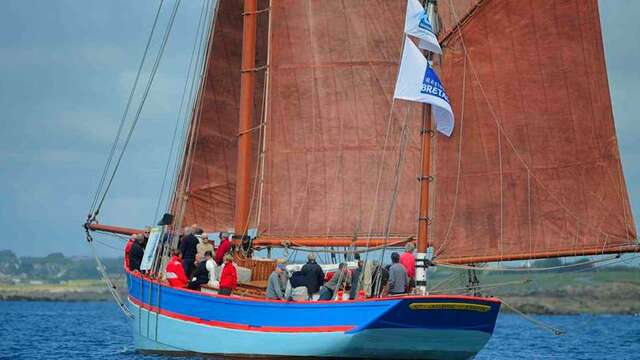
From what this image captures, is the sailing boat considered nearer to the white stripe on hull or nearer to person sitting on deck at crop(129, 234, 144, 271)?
the white stripe on hull

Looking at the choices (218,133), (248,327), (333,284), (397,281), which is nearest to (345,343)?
(333,284)

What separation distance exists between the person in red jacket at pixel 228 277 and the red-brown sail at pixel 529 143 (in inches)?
230

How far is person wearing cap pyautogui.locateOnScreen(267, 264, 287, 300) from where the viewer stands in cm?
3666

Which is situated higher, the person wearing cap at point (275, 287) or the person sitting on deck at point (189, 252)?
the person sitting on deck at point (189, 252)

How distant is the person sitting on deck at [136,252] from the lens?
45094 mm

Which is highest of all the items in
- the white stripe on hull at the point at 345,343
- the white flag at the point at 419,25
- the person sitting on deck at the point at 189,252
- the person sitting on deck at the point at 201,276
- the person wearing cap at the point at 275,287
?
the white flag at the point at 419,25

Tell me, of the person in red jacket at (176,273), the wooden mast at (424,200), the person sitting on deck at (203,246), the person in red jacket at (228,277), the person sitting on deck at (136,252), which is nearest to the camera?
the wooden mast at (424,200)

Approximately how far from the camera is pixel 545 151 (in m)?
35.9

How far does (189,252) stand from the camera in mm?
40594

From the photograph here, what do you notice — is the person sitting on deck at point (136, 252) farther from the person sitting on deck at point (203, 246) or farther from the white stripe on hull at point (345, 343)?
the white stripe on hull at point (345, 343)

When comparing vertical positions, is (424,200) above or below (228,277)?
above

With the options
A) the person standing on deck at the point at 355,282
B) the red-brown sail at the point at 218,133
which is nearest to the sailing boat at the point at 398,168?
the red-brown sail at the point at 218,133

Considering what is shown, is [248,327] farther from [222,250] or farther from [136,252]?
[136,252]

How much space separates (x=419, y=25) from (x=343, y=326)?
316 inches
